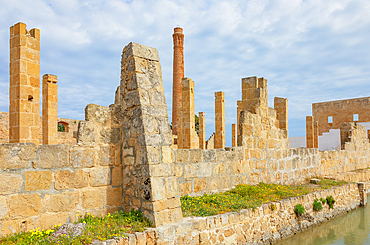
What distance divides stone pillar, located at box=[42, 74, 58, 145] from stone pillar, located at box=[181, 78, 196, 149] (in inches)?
246

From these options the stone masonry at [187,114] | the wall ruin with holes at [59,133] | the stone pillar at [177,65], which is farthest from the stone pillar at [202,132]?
the wall ruin with holes at [59,133]

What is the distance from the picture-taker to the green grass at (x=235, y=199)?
211 inches

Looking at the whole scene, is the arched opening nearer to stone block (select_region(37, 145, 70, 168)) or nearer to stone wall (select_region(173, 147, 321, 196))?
stone wall (select_region(173, 147, 321, 196))

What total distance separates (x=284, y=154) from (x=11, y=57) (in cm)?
930

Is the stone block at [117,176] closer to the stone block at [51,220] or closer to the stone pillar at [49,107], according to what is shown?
the stone block at [51,220]

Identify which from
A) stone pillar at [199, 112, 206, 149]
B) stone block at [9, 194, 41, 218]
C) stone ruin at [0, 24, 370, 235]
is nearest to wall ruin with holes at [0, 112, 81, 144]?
stone pillar at [199, 112, 206, 149]

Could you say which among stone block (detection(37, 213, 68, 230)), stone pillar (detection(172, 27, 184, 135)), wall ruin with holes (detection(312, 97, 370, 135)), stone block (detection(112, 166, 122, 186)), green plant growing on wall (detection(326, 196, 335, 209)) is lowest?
green plant growing on wall (detection(326, 196, 335, 209))

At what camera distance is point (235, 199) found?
20.5ft

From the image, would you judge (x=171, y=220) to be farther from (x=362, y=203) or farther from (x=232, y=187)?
(x=362, y=203)

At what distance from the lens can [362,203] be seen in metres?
10.4

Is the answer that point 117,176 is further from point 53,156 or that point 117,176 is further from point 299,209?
point 299,209

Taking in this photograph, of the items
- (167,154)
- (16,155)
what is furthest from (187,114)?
(16,155)

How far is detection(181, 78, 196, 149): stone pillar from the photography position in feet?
50.2

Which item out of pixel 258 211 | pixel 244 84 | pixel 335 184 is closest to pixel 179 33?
pixel 244 84
